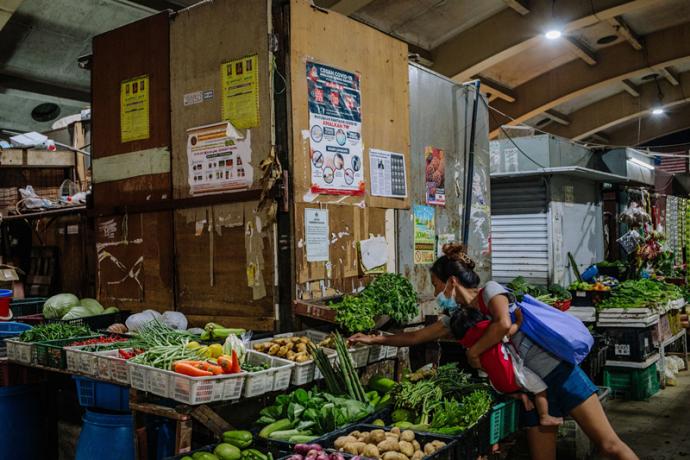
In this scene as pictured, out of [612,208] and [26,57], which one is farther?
[612,208]

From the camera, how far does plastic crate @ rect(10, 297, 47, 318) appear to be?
25.4 ft

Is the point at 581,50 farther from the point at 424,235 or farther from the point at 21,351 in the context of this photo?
the point at 21,351

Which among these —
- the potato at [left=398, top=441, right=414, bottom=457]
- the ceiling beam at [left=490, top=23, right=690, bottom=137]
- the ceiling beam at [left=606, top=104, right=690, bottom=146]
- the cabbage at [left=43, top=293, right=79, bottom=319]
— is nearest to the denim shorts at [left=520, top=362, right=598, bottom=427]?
the potato at [left=398, top=441, right=414, bottom=457]

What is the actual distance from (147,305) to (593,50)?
1780 cm

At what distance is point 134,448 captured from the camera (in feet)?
14.9

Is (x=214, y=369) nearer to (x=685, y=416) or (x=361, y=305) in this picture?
(x=361, y=305)

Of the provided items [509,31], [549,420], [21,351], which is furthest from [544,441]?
[509,31]

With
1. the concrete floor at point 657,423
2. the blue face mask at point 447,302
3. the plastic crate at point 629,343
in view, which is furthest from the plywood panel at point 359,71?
the plastic crate at point 629,343

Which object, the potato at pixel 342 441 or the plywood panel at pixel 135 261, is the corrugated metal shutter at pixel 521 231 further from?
the potato at pixel 342 441

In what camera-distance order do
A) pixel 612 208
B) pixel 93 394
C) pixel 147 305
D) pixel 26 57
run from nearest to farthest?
pixel 93 394 → pixel 147 305 → pixel 26 57 → pixel 612 208

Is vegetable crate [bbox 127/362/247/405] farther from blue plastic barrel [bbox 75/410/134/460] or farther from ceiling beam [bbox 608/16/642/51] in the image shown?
ceiling beam [bbox 608/16/642/51]

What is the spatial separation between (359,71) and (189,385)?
155 inches

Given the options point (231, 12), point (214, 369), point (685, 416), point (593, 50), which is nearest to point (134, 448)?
point (214, 369)

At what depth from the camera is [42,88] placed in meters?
14.9
